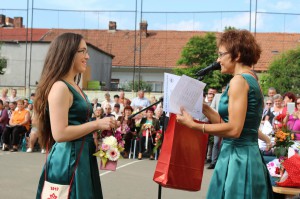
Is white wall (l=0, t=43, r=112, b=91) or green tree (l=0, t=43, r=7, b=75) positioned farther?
green tree (l=0, t=43, r=7, b=75)

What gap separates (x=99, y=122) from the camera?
10.8 ft

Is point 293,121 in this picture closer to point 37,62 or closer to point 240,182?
point 240,182

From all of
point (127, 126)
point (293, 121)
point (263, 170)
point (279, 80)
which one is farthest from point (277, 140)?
point (279, 80)

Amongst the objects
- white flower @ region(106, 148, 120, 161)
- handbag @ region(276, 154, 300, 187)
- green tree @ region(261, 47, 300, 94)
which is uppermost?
green tree @ region(261, 47, 300, 94)

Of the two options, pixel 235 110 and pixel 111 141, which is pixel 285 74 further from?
pixel 235 110

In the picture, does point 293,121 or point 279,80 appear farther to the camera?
point 279,80

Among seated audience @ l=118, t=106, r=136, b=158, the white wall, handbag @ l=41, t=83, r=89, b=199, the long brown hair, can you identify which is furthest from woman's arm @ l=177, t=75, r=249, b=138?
the white wall

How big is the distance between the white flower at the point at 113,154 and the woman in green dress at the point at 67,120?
0.46 ft

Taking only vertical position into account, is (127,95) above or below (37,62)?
below

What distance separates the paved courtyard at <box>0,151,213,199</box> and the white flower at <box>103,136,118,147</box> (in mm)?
3885

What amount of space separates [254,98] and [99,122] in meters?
1.05

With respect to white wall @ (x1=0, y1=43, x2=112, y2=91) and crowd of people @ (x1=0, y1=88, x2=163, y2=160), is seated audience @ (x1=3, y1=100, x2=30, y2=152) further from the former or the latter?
white wall @ (x1=0, y1=43, x2=112, y2=91)

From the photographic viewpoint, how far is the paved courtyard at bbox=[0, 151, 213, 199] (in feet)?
25.2

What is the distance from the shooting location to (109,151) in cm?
360
